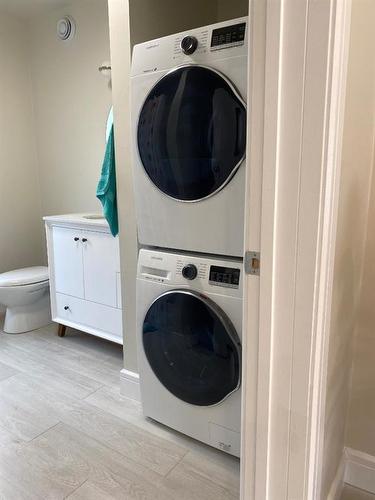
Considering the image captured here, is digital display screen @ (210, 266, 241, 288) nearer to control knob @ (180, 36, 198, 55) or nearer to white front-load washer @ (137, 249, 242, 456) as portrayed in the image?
white front-load washer @ (137, 249, 242, 456)

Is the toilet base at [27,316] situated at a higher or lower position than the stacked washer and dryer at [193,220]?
lower

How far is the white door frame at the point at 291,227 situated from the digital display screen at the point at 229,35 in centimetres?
44

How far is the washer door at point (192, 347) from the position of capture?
4.51ft

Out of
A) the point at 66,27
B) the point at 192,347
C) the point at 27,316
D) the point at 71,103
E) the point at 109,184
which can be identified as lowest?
the point at 27,316

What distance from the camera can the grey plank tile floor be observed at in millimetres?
1391

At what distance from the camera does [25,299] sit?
266 centimetres

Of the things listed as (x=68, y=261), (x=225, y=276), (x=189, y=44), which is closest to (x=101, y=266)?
(x=68, y=261)

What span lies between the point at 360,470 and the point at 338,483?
0.12 m

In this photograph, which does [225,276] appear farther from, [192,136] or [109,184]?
[109,184]

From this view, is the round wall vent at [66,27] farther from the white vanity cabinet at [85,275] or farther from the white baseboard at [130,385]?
the white baseboard at [130,385]

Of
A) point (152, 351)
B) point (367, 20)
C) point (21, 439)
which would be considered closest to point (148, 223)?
point (152, 351)

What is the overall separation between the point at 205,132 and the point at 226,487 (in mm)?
1316

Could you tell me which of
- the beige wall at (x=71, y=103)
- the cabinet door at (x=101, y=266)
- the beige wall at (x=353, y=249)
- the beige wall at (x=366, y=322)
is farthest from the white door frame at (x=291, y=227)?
the beige wall at (x=71, y=103)

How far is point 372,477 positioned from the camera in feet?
4.49
